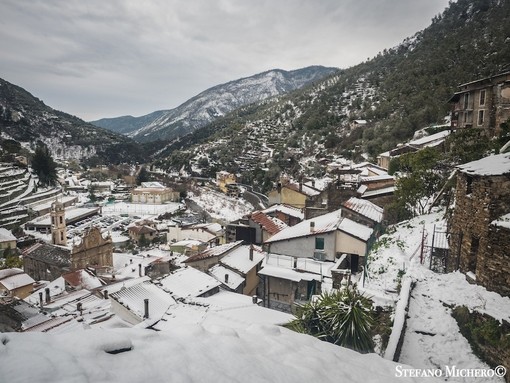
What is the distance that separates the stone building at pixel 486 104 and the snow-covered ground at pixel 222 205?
33.9 m

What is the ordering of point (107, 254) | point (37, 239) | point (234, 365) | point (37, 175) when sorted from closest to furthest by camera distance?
point (234, 365)
point (107, 254)
point (37, 239)
point (37, 175)

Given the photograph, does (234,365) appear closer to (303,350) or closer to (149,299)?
(303,350)

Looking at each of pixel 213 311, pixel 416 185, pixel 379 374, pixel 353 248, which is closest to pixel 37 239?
pixel 213 311

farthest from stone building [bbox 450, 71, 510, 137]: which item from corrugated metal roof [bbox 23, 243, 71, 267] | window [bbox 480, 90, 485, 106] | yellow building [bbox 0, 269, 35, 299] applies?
corrugated metal roof [bbox 23, 243, 71, 267]

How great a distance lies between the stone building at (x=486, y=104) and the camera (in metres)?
26.4

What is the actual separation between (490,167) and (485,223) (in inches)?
66.8

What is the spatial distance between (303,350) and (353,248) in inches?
531

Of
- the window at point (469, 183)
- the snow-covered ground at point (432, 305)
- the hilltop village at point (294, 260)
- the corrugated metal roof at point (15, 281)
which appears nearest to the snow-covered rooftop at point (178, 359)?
the snow-covered ground at point (432, 305)

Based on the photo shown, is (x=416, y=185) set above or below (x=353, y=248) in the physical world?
above

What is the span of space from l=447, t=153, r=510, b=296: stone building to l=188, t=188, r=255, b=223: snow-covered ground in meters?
43.7

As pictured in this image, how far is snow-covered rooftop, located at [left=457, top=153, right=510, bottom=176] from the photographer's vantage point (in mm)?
8766

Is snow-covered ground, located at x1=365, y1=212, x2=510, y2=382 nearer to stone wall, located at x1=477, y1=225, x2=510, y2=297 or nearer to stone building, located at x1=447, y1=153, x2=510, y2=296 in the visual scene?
stone wall, located at x1=477, y1=225, x2=510, y2=297

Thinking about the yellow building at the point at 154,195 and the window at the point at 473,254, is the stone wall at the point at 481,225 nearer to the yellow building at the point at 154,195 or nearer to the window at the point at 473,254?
the window at the point at 473,254

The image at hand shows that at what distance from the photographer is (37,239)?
51.1 meters
